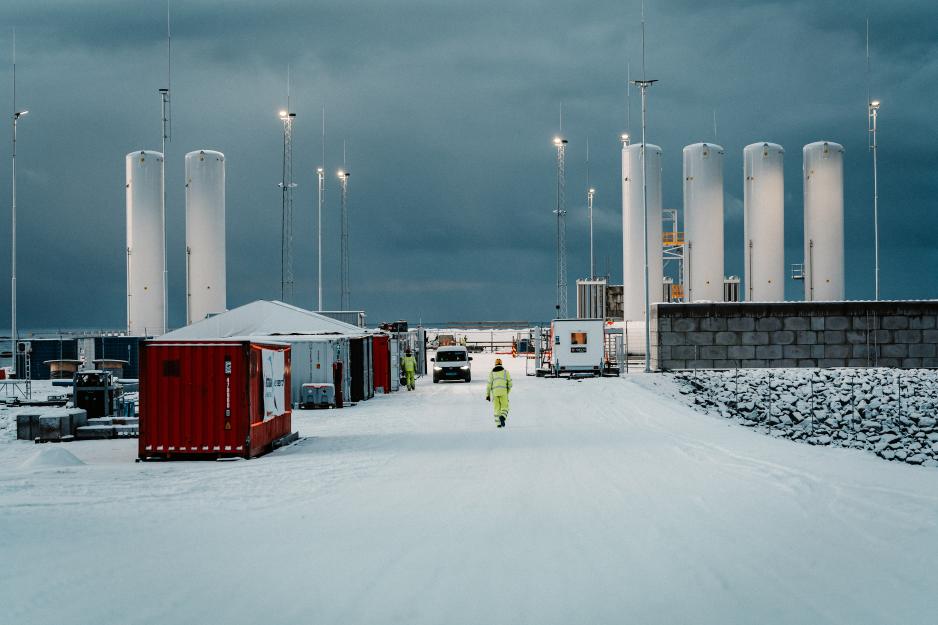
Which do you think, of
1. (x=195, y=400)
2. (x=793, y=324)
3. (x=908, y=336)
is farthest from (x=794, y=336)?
(x=195, y=400)

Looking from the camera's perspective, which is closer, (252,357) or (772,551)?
(772,551)


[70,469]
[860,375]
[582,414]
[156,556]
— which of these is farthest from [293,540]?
[860,375]

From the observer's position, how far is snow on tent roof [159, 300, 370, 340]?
1702cm

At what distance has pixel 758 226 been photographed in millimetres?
46312

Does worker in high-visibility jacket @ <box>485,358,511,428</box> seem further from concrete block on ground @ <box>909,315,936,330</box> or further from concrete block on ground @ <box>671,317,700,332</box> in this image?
concrete block on ground @ <box>909,315,936,330</box>

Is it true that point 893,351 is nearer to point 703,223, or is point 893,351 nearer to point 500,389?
point 703,223

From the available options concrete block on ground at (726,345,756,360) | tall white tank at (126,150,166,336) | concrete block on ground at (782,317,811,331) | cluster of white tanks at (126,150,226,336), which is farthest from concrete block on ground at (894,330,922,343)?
tall white tank at (126,150,166,336)

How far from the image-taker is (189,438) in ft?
47.8

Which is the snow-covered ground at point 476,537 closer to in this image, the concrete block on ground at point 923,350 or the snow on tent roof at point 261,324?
the snow on tent roof at point 261,324

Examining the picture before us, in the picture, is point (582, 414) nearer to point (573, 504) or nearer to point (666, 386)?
point (666, 386)

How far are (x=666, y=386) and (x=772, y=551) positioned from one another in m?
23.4

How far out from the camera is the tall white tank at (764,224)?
151 ft

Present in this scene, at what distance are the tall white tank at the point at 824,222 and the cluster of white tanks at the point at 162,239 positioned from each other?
105ft

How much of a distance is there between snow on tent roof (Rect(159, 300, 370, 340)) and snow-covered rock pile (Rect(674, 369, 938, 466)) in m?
12.5
